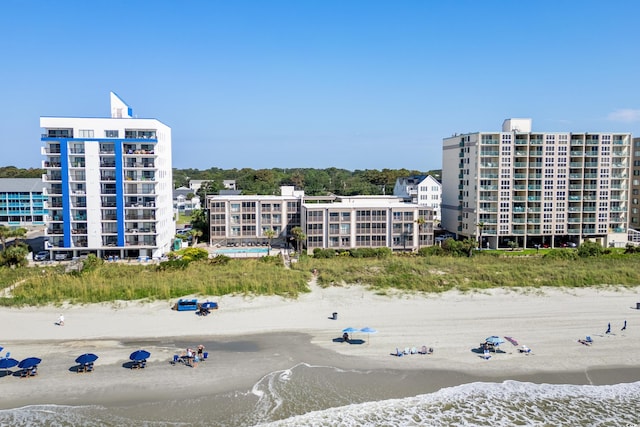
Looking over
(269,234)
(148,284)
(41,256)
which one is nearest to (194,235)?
(269,234)

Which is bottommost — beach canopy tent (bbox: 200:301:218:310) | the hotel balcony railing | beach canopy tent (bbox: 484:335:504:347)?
beach canopy tent (bbox: 484:335:504:347)

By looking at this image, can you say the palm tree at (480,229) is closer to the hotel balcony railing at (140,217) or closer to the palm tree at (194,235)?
the palm tree at (194,235)

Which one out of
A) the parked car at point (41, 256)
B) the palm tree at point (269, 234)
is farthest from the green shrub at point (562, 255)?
the parked car at point (41, 256)

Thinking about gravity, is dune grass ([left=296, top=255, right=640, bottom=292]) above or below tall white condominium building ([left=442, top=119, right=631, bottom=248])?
below

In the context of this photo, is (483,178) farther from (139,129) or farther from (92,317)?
(92,317)

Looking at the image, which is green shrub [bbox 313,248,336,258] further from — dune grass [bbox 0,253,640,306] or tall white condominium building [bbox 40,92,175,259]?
tall white condominium building [bbox 40,92,175,259]

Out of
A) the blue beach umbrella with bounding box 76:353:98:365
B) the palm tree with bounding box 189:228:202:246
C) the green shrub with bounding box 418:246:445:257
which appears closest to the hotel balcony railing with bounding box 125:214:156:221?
the palm tree with bounding box 189:228:202:246

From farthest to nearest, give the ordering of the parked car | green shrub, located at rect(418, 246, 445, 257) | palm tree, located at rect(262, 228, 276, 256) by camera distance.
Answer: palm tree, located at rect(262, 228, 276, 256)
green shrub, located at rect(418, 246, 445, 257)
the parked car
